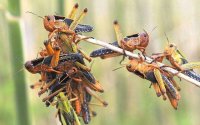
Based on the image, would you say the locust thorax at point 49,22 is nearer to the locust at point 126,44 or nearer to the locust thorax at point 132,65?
the locust at point 126,44

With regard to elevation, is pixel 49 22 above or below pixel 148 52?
above

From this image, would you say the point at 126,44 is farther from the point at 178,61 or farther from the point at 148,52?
the point at 148,52

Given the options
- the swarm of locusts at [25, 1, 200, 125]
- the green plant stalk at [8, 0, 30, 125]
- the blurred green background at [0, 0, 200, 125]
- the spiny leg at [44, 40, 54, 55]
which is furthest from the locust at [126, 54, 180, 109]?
the blurred green background at [0, 0, 200, 125]

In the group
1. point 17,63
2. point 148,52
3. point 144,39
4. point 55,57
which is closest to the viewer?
point 55,57

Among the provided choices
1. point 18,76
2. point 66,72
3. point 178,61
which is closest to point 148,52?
Result: point 18,76

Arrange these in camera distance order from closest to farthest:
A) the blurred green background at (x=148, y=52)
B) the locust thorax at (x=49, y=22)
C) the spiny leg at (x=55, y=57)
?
the spiny leg at (x=55, y=57) → the locust thorax at (x=49, y=22) → the blurred green background at (x=148, y=52)

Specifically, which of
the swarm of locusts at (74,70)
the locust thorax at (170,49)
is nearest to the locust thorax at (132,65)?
the swarm of locusts at (74,70)

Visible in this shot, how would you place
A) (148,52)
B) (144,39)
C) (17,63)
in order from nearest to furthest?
(144,39) → (17,63) → (148,52)
